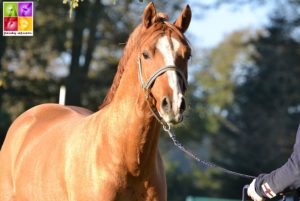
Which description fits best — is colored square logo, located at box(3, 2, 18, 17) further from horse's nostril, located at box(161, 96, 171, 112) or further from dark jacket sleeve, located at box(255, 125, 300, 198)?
dark jacket sleeve, located at box(255, 125, 300, 198)

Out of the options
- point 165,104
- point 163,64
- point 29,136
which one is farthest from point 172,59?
point 29,136

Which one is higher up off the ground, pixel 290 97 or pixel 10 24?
pixel 10 24

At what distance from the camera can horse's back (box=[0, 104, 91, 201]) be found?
696cm

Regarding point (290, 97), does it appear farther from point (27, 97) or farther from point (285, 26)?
point (27, 97)

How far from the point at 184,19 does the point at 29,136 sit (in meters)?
2.85

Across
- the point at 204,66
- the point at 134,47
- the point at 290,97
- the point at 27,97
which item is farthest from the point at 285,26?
the point at 134,47

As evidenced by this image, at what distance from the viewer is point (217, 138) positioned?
33.5 metres

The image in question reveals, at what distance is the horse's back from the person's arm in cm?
264

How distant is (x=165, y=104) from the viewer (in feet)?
Answer: 15.5

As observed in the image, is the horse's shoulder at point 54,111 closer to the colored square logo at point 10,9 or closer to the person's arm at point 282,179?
the colored square logo at point 10,9

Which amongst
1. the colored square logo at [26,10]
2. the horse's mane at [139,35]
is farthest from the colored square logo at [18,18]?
the horse's mane at [139,35]

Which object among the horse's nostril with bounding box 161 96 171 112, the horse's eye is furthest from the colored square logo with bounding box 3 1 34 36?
the horse's nostril with bounding box 161 96 171 112

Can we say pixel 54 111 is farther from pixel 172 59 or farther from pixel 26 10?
pixel 172 59

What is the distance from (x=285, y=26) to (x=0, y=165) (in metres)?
25.8
